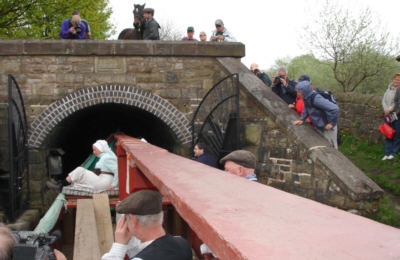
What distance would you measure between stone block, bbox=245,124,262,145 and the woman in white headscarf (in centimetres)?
247

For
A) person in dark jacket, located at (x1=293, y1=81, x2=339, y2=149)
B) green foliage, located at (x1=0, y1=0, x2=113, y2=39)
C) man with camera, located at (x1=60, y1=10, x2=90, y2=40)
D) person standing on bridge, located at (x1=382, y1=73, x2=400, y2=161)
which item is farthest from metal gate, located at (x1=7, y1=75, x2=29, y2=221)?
green foliage, located at (x1=0, y1=0, x2=113, y2=39)

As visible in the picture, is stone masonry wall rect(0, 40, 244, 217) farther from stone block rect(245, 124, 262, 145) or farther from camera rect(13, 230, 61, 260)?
camera rect(13, 230, 61, 260)

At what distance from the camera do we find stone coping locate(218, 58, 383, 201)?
5051mm

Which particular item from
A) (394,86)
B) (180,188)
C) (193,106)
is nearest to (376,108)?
(394,86)

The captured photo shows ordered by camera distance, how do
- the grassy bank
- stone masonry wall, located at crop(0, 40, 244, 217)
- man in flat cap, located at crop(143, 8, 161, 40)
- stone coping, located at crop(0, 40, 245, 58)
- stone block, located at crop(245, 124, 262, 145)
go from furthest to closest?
man in flat cap, located at crop(143, 8, 161, 40) < stone masonry wall, located at crop(0, 40, 244, 217) < stone coping, located at crop(0, 40, 245, 58) < stone block, located at crop(245, 124, 262, 145) < the grassy bank

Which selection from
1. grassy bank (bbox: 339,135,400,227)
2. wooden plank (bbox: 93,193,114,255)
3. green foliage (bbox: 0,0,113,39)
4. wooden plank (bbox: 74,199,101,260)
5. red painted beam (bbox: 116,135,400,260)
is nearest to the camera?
red painted beam (bbox: 116,135,400,260)

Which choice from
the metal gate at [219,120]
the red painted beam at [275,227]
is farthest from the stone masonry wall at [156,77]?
the red painted beam at [275,227]

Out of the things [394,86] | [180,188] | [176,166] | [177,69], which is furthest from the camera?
[177,69]

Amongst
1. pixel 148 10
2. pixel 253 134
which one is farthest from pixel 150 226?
pixel 148 10

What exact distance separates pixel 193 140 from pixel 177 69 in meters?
1.54

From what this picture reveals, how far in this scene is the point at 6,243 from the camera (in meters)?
1.50

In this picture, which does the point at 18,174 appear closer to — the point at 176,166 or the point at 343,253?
the point at 176,166

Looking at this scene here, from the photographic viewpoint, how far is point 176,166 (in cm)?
222

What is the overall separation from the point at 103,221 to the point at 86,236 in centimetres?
121
